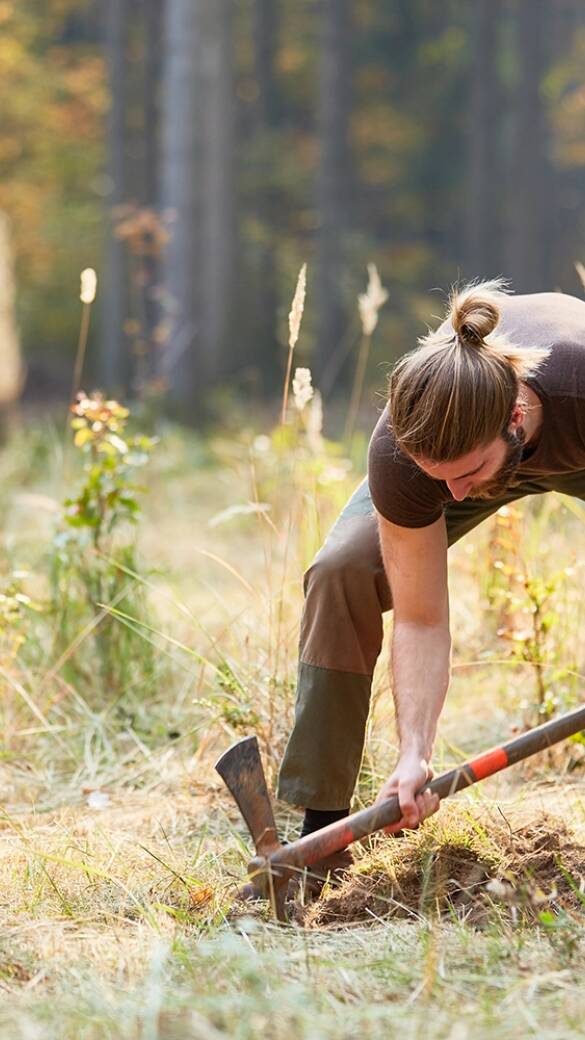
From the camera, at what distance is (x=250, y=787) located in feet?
8.51

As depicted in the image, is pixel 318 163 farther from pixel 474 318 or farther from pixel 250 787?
pixel 250 787

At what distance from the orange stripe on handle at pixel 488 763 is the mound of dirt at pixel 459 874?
208 millimetres

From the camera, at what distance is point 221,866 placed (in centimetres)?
277

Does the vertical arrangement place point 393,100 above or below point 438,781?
above

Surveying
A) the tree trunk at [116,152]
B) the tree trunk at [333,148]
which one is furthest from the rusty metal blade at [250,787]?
the tree trunk at [116,152]

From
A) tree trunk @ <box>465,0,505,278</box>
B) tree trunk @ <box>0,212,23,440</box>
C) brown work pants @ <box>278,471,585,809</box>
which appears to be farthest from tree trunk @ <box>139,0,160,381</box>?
brown work pants @ <box>278,471,585,809</box>

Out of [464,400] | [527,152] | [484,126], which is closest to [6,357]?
[464,400]

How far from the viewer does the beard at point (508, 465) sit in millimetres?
2447

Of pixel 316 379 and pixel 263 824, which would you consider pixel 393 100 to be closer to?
pixel 316 379

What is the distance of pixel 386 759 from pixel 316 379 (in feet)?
39.2

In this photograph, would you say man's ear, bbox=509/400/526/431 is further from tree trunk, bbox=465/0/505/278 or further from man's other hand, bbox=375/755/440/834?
tree trunk, bbox=465/0/505/278

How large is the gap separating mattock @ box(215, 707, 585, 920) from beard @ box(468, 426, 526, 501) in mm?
478

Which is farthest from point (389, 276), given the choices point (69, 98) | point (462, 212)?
point (69, 98)

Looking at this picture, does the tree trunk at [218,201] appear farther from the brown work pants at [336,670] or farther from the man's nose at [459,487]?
the man's nose at [459,487]
